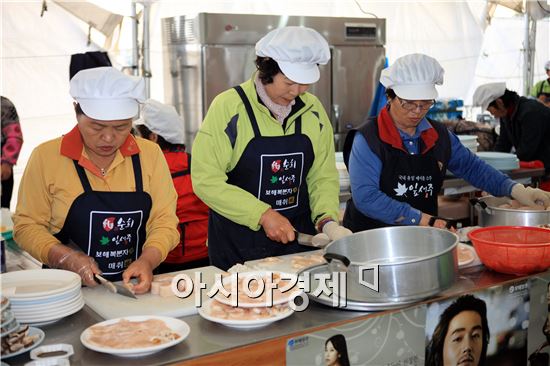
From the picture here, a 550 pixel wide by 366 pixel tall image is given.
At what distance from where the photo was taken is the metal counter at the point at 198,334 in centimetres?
178

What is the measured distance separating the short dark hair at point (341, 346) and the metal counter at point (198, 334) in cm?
5

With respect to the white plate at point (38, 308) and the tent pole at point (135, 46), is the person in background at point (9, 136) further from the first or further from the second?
the white plate at point (38, 308)

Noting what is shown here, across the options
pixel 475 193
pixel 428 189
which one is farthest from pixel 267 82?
pixel 475 193

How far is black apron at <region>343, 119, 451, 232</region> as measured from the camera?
3.39 m

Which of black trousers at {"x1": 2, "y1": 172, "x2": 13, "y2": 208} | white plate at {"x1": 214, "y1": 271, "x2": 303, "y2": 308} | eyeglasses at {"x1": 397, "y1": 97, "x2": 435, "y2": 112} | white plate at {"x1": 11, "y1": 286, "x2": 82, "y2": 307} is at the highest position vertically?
eyeglasses at {"x1": 397, "y1": 97, "x2": 435, "y2": 112}

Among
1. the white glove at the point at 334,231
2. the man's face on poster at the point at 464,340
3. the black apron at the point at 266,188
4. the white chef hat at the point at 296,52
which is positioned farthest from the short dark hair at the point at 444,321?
the white chef hat at the point at 296,52

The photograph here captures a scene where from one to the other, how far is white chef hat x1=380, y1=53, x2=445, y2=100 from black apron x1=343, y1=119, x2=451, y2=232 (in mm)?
233

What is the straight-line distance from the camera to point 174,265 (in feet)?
12.7

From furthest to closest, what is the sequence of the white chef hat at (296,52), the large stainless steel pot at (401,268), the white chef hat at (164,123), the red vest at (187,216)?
the white chef hat at (164,123) < the red vest at (187,216) < the white chef hat at (296,52) < the large stainless steel pot at (401,268)

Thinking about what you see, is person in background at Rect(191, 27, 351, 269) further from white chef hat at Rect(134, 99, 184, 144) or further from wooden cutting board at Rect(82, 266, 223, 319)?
white chef hat at Rect(134, 99, 184, 144)

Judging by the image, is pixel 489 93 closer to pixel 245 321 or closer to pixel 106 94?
pixel 106 94

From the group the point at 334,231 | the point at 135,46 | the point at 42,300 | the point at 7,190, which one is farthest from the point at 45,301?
the point at 135,46

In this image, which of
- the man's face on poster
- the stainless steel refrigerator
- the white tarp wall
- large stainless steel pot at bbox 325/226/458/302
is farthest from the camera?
the stainless steel refrigerator

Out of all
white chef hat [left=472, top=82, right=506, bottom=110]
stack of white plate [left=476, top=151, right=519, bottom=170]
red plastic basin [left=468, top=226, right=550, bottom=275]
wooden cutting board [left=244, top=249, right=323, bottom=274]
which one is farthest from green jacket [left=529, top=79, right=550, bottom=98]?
wooden cutting board [left=244, top=249, right=323, bottom=274]
